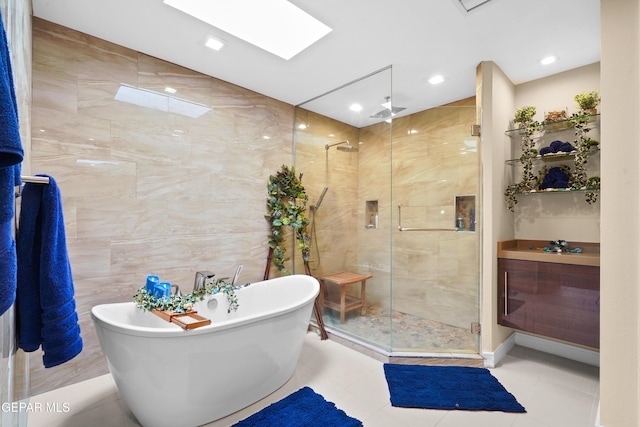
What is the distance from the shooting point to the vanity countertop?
2289 millimetres

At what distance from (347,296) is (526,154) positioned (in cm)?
217

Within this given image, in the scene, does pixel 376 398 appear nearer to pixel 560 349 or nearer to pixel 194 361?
pixel 194 361

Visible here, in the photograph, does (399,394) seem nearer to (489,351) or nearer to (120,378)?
(489,351)

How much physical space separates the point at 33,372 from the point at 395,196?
11.0 feet

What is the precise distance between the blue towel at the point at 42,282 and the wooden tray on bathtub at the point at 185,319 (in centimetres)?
51

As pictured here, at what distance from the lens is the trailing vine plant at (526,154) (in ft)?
8.97

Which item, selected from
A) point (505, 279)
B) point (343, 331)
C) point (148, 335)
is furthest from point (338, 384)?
point (505, 279)

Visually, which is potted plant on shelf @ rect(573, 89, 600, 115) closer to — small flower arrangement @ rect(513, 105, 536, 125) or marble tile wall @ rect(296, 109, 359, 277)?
small flower arrangement @ rect(513, 105, 536, 125)

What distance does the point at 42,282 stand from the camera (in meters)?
1.19

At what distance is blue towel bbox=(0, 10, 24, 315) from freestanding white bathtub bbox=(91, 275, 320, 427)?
1.06 metres

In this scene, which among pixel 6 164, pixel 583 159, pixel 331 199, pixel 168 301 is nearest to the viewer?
pixel 6 164

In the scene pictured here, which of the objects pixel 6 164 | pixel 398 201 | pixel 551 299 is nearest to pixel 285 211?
pixel 398 201

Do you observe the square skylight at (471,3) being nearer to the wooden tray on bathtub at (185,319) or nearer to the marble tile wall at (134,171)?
the marble tile wall at (134,171)

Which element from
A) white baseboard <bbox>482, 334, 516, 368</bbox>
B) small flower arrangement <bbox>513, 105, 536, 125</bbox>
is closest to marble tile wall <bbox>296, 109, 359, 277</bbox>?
white baseboard <bbox>482, 334, 516, 368</bbox>
